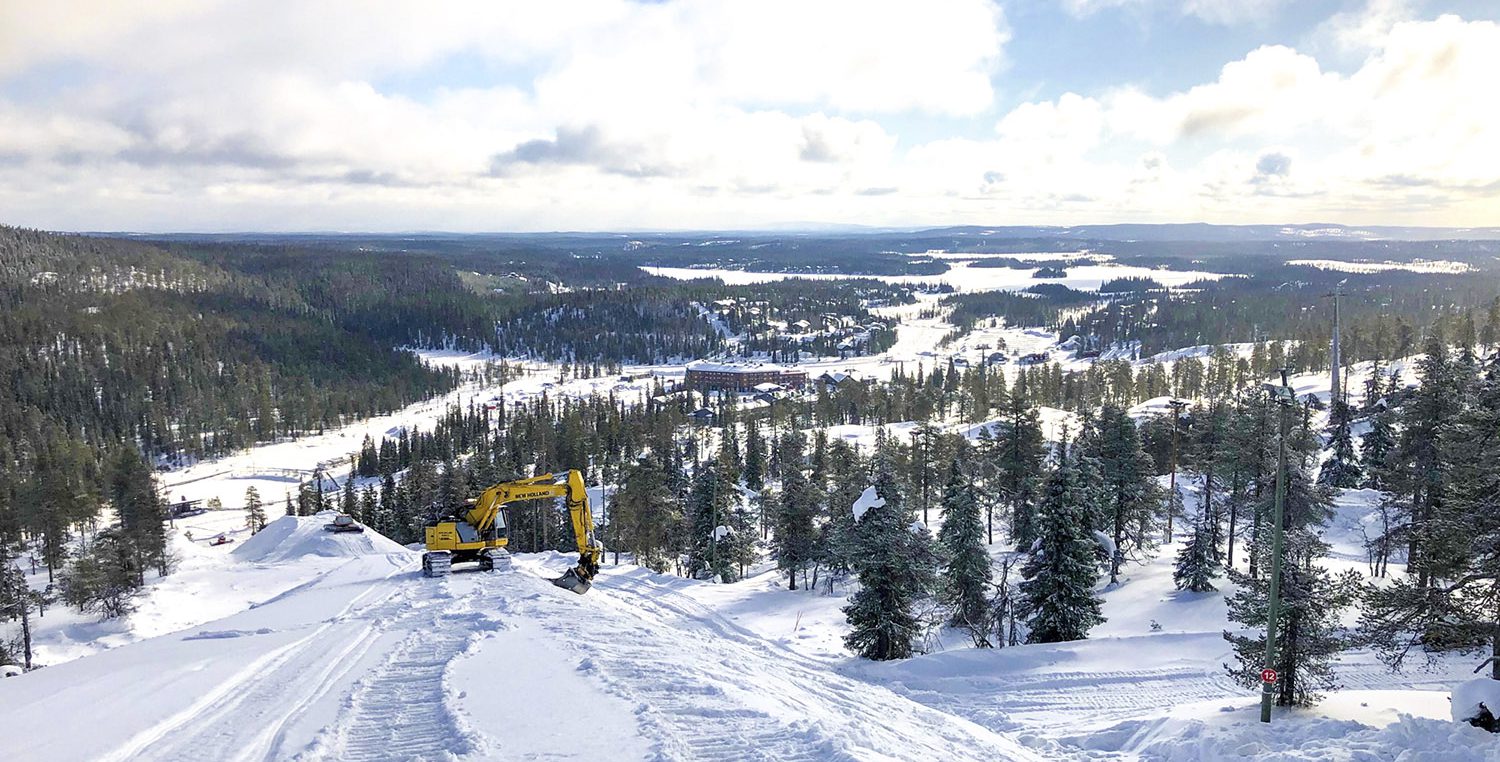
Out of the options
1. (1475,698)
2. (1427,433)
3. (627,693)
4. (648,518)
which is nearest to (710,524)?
(648,518)

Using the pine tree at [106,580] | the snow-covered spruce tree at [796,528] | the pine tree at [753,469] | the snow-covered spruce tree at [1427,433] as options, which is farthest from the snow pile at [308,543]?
the snow-covered spruce tree at [1427,433]

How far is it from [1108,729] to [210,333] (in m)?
207

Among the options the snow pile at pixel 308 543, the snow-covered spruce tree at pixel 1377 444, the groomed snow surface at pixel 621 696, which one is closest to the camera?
the groomed snow surface at pixel 621 696

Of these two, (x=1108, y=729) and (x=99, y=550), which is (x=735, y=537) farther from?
(x=99, y=550)

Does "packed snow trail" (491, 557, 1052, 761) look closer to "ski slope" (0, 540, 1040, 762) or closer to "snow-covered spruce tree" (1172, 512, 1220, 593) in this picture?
"ski slope" (0, 540, 1040, 762)

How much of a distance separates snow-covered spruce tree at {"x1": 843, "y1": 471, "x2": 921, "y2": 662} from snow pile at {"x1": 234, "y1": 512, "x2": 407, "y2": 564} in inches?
1147

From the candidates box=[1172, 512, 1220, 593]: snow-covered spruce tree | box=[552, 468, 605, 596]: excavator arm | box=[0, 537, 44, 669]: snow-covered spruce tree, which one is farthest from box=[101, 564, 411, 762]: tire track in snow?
box=[1172, 512, 1220, 593]: snow-covered spruce tree

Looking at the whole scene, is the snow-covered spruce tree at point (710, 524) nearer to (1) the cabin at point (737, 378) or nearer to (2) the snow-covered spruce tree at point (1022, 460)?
(2) the snow-covered spruce tree at point (1022, 460)

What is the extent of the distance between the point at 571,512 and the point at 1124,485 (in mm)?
26822

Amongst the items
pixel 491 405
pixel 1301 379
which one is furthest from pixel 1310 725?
pixel 491 405

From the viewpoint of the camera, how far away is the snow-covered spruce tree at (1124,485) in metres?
38.4

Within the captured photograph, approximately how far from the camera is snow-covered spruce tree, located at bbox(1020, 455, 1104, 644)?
26.6 meters

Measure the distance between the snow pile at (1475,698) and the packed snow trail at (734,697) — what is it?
7.00 m

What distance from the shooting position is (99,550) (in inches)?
1919
